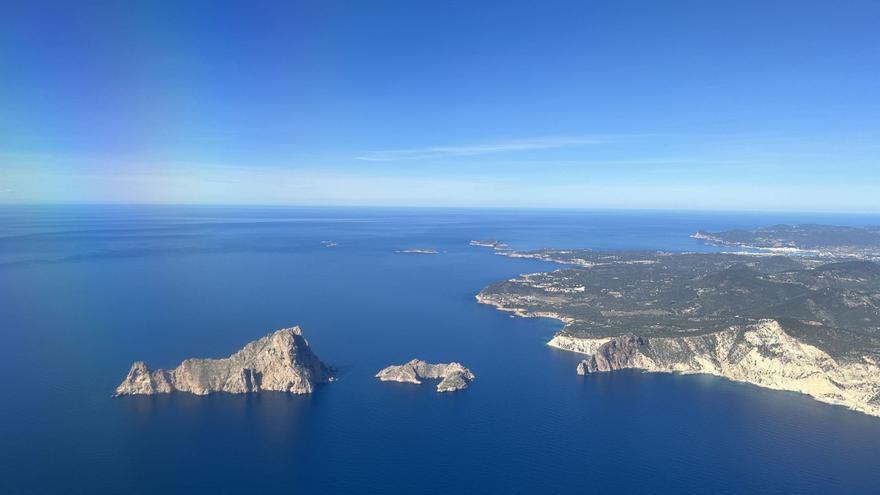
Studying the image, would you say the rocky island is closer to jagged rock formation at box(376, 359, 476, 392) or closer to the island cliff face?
jagged rock formation at box(376, 359, 476, 392)

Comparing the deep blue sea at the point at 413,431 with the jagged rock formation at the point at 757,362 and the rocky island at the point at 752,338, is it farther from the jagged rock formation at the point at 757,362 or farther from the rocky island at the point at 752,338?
the rocky island at the point at 752,338

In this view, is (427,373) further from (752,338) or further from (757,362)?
(752,338)

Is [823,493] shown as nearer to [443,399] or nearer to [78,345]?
[443,399]

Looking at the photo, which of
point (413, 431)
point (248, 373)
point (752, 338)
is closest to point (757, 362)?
point (752, 338)

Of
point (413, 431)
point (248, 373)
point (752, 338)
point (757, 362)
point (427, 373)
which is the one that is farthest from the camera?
point (752, 338)

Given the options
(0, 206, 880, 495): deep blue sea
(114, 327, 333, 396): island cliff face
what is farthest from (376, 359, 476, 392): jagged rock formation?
(114, 327, 333, 396): island cliff face

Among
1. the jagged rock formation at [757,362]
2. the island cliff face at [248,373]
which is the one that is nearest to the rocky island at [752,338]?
the jagged rock formation at [757,362]
